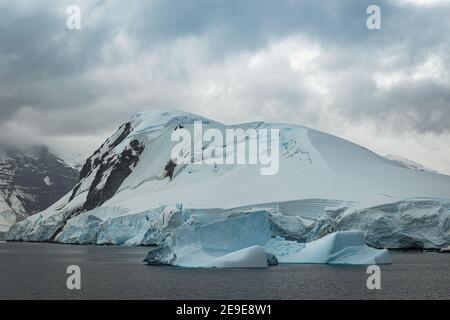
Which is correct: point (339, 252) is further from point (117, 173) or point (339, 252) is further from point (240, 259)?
point (117, 173)

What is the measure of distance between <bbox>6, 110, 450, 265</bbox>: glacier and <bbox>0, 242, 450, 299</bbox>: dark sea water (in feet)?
18.5

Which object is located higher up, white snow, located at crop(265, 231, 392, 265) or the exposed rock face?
the exposed rock face

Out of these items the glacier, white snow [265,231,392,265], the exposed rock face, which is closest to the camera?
white snow [265,231,392,265]

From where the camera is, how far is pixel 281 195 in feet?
398

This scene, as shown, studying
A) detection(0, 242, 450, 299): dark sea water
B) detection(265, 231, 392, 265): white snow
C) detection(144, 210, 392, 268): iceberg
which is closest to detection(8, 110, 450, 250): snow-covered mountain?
detection(265, 231, 392, 265): white snow

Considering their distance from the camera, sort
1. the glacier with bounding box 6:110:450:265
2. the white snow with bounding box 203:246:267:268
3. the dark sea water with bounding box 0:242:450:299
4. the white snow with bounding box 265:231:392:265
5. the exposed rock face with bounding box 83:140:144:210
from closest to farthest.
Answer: the dark sea water with bounding box 0:242:450:299 → the white snow with bounding box 203:246:267:268 → the white snow with bounding box 265:231:392:265 → the glacier with bounding box 6:110:450:265 → the exposed rock face with bounding box 83:140:144:210

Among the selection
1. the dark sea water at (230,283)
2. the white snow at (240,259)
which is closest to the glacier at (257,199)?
the white snow at (240,259)

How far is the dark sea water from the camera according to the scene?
35.9 metres

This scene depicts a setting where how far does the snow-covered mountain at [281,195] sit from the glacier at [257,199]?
8.1 inches

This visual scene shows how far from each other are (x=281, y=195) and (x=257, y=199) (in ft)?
15.2

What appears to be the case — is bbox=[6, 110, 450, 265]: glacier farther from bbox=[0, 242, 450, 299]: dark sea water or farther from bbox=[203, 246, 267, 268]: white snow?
bbox=[0, 242, 450, 299]: dark sea water
